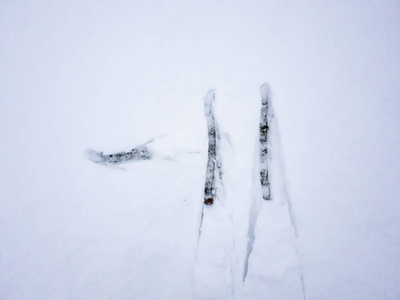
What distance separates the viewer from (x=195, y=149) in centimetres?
364

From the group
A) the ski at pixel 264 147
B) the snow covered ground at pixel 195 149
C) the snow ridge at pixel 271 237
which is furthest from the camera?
the ski at pixel 264 147

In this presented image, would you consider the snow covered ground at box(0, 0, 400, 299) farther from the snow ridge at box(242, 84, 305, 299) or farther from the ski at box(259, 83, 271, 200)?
the ski at box(259, 83, 271, 200)

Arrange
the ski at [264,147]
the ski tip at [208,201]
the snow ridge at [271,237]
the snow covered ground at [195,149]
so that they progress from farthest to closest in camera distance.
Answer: the ski tip at [208,201]
the ski at [264,147]
the snow covered ground at [195,149]
the snow ridge at [271,237]

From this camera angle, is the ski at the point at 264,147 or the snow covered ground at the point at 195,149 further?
the ski at the point at 264,147

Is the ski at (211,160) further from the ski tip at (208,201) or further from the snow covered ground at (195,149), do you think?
the snow covered ground at (195,149)

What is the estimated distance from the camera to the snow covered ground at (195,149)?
2463mm

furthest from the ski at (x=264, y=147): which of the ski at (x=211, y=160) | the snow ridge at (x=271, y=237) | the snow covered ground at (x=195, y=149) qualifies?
the ski at (x=211, y=160)

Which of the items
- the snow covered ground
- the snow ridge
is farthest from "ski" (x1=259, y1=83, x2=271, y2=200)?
the snow covered ground

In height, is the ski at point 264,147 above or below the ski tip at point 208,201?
above

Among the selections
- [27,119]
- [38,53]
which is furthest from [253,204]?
[38,53]

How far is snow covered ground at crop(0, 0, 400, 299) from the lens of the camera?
246 cm

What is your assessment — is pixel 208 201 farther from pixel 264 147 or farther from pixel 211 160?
pixel 264 147

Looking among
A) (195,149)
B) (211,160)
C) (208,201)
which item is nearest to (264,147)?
(211,160)

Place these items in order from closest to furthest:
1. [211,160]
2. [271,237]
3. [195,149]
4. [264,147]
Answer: [271,237], [264,147], [211,160], [195,149]
